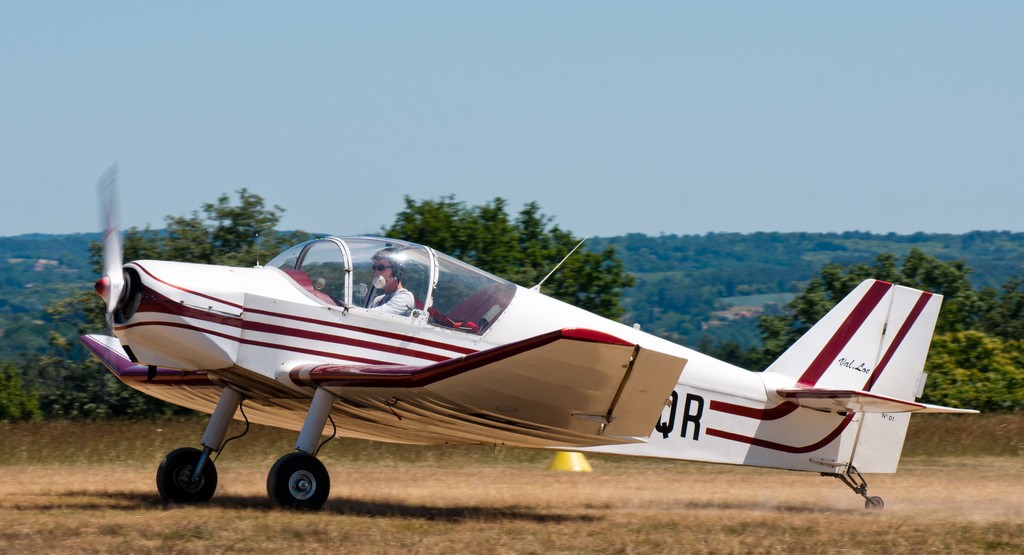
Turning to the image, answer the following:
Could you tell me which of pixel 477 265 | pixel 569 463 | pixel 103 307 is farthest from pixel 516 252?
pixel 569 463

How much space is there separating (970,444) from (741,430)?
26.2 ft

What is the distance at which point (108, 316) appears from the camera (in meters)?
8.52

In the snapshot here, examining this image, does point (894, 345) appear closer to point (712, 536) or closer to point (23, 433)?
point (712, 536)

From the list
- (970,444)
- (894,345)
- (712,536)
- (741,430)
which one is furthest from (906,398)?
(970,444)

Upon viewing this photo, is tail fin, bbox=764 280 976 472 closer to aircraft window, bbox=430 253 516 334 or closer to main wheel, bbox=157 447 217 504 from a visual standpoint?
aircraft window, bbox=430 253 516 334

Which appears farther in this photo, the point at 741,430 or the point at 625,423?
the point at 741,430

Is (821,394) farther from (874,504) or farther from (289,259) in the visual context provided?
(289,259)

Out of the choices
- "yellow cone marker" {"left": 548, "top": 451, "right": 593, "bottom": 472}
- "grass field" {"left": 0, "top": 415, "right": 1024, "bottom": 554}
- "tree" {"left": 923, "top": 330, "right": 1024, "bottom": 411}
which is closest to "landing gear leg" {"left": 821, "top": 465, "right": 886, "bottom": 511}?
"grass field" {"left": 0, "top": 415, "right": 1024, "bottom": 554}

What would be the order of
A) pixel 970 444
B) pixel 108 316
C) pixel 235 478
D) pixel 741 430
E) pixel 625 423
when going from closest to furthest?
pixel 625 423 < pixel 108 316 < pixel 741 430 < pixel 235 478 < pixel 970 444

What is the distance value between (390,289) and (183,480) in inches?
96.1

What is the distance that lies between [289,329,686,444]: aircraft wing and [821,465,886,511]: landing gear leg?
2853 mm

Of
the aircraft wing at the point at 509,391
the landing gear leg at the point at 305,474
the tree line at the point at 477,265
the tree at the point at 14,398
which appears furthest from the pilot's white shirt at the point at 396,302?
the tree at the point at 14,398

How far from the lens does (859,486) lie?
10.1 metres

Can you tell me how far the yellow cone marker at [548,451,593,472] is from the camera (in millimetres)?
13883
